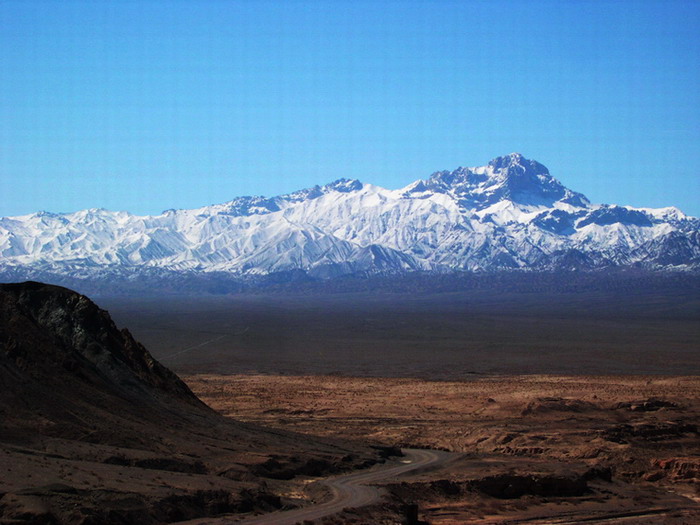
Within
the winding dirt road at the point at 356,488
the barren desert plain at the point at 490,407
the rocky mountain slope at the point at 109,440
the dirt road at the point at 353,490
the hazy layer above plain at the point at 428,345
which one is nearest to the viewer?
the rocky mountain slope at the point at 109,440

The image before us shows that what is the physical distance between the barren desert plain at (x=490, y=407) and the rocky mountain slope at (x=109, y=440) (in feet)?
7.53

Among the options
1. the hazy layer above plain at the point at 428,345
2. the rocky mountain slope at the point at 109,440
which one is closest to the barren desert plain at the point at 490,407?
the hazy layer above plain at the point at 428,345

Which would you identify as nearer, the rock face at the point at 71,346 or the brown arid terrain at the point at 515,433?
the brown arid terrain at the point at 515,433

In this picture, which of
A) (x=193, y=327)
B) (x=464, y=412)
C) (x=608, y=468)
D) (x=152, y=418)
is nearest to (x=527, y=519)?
(x=608, y=468)

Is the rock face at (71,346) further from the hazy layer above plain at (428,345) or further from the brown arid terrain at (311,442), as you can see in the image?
the hazy layer above plain at (428,345)

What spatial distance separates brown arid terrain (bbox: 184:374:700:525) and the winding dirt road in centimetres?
85

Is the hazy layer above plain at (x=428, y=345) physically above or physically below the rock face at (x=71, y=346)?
below

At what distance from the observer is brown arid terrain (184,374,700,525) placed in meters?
39.6

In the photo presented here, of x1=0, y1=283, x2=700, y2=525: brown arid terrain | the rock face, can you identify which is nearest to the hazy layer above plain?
x1=0, y1=283, x2=700, y2=525: brown arid terrain

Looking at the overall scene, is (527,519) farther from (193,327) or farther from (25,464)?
(193,327)

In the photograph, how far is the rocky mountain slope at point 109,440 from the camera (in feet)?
102

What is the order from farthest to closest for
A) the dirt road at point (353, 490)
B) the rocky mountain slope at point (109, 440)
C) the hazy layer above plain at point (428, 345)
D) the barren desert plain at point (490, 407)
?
the hazy layer above plain at point (428, 345) → the barren desert plain at point (490, 407) → the dirt road at point (353, 490) → the rocky mountain slope at point (109, 440)

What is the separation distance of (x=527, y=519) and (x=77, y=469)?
16866mm

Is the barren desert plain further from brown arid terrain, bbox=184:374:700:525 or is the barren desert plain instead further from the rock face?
the rock face
